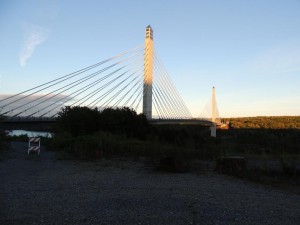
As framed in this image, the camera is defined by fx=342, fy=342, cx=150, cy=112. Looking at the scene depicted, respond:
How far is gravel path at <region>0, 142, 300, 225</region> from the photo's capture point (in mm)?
5590

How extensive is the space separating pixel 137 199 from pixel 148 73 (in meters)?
36.4

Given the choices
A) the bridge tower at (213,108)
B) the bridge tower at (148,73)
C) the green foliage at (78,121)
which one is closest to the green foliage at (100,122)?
the green foliage at (78,121)

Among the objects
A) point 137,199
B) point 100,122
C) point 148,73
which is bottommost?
point 137,199

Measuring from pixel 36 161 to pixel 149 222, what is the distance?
10.2 meters

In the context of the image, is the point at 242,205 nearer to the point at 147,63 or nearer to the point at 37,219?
the point at 37,219

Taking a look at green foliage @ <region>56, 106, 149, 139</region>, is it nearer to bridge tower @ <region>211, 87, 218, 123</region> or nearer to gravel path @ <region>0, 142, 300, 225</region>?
gravel path @ <region>0, 142, 300, 225</region>

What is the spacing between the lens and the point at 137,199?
22.7 ft

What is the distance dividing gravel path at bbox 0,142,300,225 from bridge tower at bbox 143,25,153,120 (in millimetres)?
29764

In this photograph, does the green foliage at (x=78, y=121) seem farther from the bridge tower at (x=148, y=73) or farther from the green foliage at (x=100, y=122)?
the bridge tower at (x=148, y=73)

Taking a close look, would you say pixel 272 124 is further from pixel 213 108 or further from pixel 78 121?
pixel 78 121

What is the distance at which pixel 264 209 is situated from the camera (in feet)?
21.2

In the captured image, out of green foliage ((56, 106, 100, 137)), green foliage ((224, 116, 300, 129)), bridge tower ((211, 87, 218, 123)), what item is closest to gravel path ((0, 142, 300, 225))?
green foliage ((56, 106, 100, 137))

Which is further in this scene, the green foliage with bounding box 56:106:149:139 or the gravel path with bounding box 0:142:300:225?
the green foliage with bounding box 56:106:149:139

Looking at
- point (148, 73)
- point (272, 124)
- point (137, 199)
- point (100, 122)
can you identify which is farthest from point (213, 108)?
point (137, 199)
